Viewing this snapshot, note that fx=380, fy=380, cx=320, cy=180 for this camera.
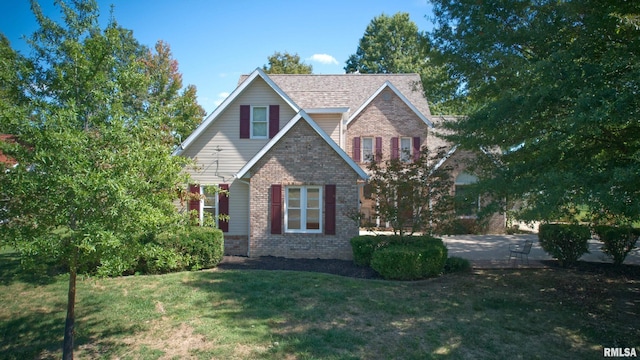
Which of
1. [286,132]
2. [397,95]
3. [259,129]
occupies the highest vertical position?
[397,95]

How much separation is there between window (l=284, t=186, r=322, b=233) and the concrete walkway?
221 inches

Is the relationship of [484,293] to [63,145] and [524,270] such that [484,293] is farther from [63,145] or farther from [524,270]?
[63,145]

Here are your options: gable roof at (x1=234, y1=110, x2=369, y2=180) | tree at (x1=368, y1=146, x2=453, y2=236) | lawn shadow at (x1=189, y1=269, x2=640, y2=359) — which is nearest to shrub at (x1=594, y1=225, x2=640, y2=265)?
lawn shadow at (x1=189, y1=269, x2=640, y2=359)

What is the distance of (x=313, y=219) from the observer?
46.7 ft

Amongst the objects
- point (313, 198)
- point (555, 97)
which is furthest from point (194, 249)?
point (555, 97)

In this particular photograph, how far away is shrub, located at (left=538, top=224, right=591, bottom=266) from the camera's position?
1251 cm

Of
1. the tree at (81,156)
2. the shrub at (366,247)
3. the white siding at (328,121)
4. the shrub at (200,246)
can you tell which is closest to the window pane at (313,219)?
the shrub at (366,247)

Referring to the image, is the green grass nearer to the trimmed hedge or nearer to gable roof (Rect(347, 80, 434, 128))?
the trimmed hedge

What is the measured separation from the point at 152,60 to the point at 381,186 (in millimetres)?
28537

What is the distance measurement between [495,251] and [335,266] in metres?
7.30

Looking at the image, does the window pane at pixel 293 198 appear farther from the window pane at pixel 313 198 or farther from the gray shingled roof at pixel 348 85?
the gray shingled roof at pixel 348 85

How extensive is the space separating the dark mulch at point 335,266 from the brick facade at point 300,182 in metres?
0.48

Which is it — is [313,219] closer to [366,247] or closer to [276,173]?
[276,173]

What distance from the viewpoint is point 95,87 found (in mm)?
6543
